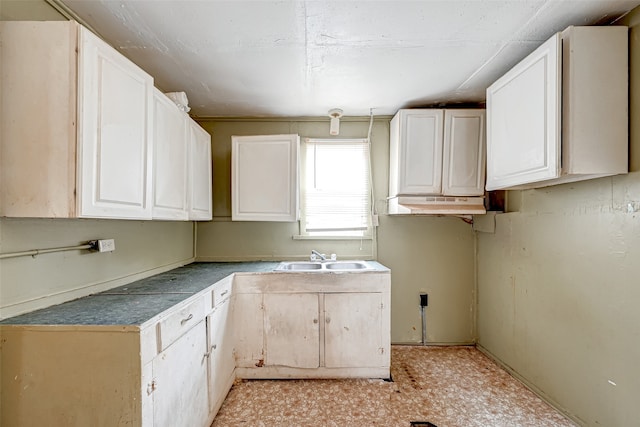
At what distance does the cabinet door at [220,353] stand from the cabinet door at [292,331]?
11.7 inches

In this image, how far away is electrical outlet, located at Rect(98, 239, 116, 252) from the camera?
1708 mm

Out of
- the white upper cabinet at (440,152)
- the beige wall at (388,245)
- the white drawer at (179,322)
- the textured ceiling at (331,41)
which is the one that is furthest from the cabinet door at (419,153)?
the white drawer at (179,322)

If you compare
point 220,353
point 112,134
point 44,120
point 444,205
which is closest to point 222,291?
point 220,353

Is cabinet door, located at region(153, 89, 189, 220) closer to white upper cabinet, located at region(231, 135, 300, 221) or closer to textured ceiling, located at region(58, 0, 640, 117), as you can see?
textured ceiling, located at region(58, 0, 640, 117)

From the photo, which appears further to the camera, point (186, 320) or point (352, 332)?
point (352, 332)

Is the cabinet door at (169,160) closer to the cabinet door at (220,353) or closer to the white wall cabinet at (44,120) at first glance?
the white wall cabinet at (44,120)

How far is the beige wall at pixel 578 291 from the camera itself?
1.52 meters

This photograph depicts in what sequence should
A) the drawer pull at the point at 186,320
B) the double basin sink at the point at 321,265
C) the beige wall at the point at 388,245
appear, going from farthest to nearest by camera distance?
the beige wall at the point at 388,245, the double basin sink at the point at 321,265, the drawer pull at the point at 186,320

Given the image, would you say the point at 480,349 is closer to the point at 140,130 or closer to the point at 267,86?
the point at 267,86

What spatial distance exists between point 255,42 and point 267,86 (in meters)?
0.57

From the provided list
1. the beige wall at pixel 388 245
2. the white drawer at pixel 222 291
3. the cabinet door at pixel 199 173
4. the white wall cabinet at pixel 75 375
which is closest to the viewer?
the white wall cabinet at pixel 75 375

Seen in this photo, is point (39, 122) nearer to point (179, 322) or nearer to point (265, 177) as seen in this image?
point (179, 322)

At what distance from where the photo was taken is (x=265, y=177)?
274 centimetres

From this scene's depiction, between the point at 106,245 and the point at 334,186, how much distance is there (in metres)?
2.02
